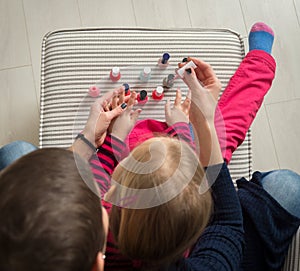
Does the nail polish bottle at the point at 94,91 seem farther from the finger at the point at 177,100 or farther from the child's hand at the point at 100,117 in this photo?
the finger at the point at 177,100

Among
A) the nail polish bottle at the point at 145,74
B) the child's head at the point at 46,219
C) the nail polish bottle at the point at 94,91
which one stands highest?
the nail polish bottle at the point at 145,74

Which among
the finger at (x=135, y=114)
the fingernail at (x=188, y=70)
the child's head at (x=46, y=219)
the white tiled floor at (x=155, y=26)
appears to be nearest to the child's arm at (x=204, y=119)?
the fingernail at (x=188, y=70)

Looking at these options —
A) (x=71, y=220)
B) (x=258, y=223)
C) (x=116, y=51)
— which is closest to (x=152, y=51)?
(x=116, y=51)

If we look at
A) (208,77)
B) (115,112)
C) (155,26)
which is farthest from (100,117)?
(155,26)

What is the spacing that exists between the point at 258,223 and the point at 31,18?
979 millimetres

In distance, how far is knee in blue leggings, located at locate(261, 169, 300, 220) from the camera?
2.83ft

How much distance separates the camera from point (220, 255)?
0.72 meters

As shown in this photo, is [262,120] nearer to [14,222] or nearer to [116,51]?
[116,51]

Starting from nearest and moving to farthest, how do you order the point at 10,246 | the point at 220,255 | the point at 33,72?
the point at 10,246
the point at 220,255
the point at 33,72

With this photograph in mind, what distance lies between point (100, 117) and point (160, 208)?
0.38 metres

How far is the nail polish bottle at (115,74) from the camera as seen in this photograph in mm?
940

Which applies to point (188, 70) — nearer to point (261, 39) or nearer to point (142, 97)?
point (142, 97)

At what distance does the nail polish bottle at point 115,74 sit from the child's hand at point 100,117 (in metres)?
0.03

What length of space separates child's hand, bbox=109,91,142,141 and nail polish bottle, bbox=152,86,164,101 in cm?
5
